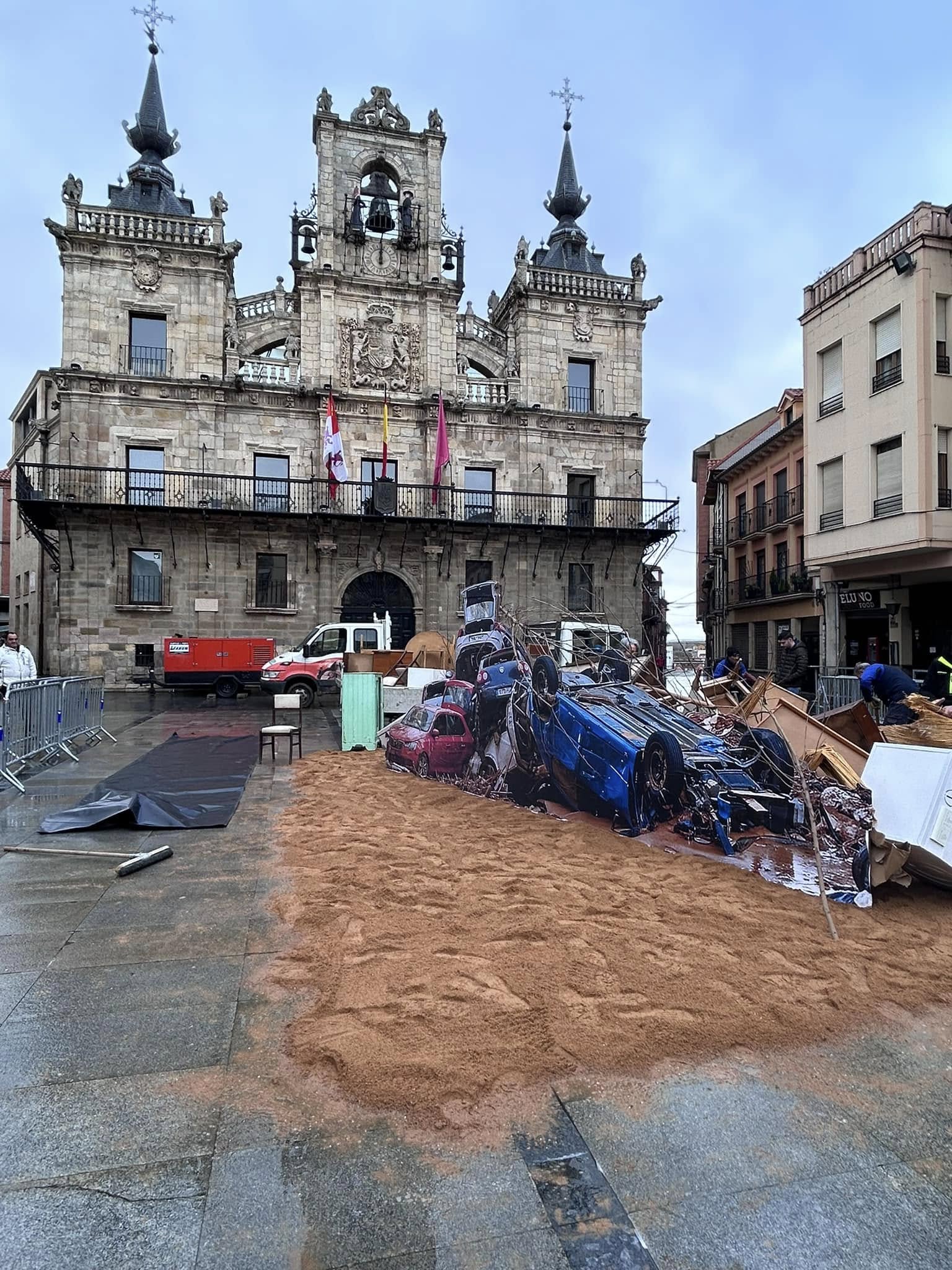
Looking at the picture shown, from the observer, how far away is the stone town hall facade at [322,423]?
2467 centimetres

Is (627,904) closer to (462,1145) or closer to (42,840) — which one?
(462,1145)

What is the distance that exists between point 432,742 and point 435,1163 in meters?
6.83

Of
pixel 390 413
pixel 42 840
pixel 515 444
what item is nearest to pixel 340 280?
pixel 390 413

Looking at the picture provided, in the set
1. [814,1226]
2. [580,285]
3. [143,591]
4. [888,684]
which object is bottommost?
[814,1226]

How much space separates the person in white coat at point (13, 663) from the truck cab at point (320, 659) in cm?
905

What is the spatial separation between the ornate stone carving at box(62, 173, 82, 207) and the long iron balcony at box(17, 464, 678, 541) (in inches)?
353

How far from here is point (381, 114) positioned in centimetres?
2730

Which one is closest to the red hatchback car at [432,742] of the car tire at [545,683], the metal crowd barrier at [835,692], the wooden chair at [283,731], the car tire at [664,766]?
the car tire at [545,683]

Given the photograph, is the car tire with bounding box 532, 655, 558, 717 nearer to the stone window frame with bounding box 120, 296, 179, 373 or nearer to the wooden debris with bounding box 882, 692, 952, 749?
the wooden debris with bounding box 882, 692, 952, 749

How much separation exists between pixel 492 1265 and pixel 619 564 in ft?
90.0

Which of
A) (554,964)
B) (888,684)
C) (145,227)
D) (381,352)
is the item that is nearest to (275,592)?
(381,352)

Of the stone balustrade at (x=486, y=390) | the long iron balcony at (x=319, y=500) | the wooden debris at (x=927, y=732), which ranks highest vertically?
the stone balustrade at (x=486, y=390)

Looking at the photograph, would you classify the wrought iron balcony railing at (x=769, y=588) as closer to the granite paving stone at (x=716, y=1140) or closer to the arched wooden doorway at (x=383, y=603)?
the arched wooden doorway at (x=383, y=603)

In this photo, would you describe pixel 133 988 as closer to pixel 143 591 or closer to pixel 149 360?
pixel 143 591
